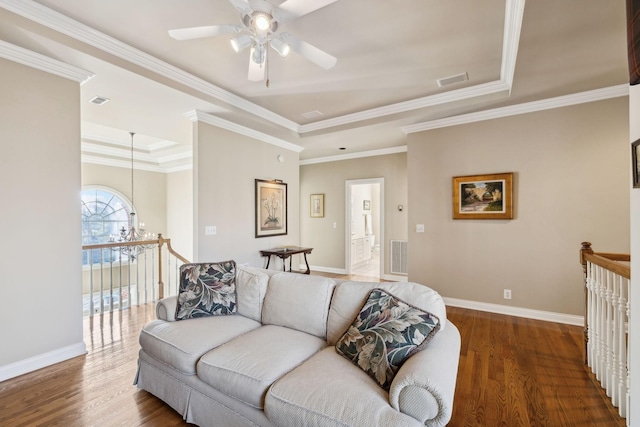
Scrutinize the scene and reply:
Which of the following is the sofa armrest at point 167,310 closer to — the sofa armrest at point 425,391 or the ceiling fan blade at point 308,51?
the sofa armrest at point 425,391

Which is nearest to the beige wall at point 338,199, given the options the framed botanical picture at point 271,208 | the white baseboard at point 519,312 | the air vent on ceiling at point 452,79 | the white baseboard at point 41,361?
the framed botanical picture at point 271,208

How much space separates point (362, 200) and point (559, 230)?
5.10m

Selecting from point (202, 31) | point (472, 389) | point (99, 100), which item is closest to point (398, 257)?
point (472, 389)

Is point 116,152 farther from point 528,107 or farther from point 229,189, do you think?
point 528,107

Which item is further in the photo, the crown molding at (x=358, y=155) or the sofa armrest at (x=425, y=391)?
the crown molding at (x=358, y=155)

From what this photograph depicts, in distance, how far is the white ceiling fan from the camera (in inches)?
70.5

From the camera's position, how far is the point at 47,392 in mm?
2156

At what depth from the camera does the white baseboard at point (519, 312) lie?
340cm

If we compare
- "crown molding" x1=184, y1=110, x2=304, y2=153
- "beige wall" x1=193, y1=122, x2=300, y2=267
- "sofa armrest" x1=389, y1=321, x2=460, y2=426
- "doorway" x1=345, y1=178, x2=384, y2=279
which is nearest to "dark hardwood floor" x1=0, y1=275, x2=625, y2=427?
"sofa armrest" x1=389, y1=321, x2=460, y2=426

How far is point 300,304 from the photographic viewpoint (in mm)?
2143

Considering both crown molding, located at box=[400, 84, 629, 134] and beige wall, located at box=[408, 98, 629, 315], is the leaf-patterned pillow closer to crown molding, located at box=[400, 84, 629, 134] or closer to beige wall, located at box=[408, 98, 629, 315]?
beige wall, located at box=[408, 98, 629, 315]

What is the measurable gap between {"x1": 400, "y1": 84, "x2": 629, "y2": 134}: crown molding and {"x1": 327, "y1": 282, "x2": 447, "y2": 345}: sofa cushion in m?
2.97

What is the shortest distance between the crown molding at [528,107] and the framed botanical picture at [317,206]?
2.77 m

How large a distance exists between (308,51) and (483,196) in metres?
3.00
